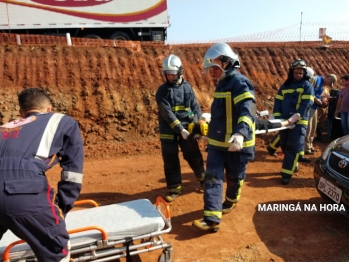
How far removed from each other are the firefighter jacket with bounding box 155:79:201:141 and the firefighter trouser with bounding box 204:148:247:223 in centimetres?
79

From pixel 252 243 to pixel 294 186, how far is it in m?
2.09

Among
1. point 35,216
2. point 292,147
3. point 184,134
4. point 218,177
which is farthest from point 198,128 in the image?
point 35,216

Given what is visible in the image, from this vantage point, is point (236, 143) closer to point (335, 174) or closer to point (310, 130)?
point (335, 174)

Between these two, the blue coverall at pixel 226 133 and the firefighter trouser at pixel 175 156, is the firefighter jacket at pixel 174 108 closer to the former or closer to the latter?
the firefighter trouser at pixel 175 156

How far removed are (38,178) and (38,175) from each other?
2cm

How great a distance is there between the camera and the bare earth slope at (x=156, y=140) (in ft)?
12.7

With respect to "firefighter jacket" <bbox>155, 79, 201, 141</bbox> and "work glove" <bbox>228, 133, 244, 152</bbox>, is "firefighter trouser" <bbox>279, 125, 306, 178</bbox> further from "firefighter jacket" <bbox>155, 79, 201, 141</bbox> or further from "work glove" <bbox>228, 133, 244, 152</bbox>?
"work glove" <bbox>228, 133, 244, 152</bbox>

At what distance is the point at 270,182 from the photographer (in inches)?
229

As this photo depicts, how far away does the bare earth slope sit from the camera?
153 inches

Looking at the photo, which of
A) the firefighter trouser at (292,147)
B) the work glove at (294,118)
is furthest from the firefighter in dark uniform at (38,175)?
the firefighter trouser at (292,147)

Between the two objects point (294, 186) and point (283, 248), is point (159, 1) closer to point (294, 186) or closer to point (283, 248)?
point (294, 186)

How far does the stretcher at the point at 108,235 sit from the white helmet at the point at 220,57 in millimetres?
1871

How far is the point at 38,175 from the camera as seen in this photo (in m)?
2.27

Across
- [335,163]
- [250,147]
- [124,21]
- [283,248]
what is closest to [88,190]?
[250,147]
